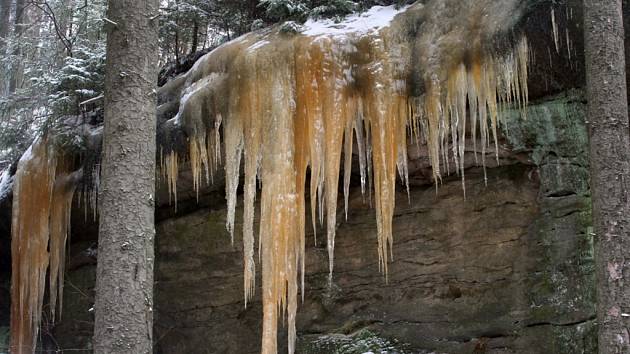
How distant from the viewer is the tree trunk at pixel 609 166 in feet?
16.2

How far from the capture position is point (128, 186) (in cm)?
484

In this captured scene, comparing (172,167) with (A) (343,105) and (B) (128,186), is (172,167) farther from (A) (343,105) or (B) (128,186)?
(B) (128,186)

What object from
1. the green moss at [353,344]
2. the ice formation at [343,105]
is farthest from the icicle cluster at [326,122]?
the green moss at [353,344]

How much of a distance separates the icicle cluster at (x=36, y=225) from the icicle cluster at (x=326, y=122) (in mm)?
2913

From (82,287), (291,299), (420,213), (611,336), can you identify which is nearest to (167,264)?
(82,287)

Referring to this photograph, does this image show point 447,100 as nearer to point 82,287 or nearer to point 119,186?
point 119,186

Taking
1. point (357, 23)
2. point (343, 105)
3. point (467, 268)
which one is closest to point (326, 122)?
point (343, 105)

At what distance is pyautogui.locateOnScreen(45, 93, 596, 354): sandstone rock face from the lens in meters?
7.02

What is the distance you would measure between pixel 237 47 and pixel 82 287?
17.7 ft

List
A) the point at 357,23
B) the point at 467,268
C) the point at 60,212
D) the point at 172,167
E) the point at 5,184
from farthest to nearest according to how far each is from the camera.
A: the point at 5,184, the point at 60,212, the point at 172,167, the point at 467,268, the point at 357,23

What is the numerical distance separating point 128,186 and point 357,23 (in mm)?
3677

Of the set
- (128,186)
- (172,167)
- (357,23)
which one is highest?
(357,23)

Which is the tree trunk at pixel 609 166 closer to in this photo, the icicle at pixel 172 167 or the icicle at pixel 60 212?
the icicle at pixel 172 167

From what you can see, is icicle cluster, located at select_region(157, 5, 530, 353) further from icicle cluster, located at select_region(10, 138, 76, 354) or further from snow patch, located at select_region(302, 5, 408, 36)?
icicle cluster, located at select_region(10, 138, 76, 354)
